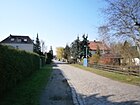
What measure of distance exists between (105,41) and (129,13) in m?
4.13

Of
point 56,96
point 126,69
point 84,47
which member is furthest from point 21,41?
point 56,96

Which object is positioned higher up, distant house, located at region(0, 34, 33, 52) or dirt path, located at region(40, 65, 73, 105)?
distant house, located at region(0, 34, 33, 52)

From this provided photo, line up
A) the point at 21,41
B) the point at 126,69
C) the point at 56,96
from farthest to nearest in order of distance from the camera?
the point at 21,41
the point at 126,69
the point at 56,96

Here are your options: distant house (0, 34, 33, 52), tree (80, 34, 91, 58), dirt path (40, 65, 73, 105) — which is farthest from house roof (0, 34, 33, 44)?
dirt path (40, 65, 73, 105)

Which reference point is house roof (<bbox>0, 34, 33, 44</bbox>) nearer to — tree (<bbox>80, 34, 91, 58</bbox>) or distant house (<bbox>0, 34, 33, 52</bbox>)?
distant house (<bbox>0, 34, 33, 52</bbox>)

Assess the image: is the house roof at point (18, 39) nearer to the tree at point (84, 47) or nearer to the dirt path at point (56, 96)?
the tree at point (84, 47)

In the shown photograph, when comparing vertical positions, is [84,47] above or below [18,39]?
below

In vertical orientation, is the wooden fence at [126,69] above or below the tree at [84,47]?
below

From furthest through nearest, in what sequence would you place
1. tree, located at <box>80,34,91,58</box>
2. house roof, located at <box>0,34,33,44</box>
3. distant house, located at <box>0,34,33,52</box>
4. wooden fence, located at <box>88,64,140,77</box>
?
house roof, located at <box>0,34,33,44</box>
distant house, located at <box>0,34,33,52</box>
tree, located at <box>80,34,91,58</box>
wooden fence, located at <box>88,64,140,77</box>

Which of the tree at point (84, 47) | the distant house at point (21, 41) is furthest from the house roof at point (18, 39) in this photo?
the tree at point (84, 47)

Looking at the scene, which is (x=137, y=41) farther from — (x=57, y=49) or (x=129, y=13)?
(x=57, y=49)

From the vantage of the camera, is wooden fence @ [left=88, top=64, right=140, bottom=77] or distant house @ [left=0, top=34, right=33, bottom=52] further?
distant house @ [left=0, top=34, right=33, bottom=52]

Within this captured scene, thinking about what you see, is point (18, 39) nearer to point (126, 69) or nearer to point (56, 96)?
point (126, 69)

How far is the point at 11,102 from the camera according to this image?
10.1 meters
